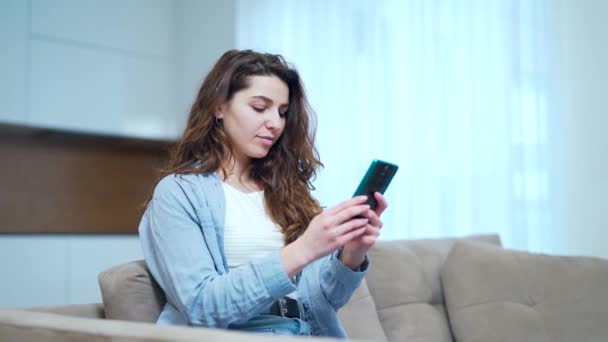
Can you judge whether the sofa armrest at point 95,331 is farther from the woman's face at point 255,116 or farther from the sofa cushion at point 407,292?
the sofa cushion at point 407,292

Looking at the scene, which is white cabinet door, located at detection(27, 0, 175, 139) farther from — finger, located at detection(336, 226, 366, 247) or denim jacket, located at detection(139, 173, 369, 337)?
finger, located at detection(336, 226, 366, 247)

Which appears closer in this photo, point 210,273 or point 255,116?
point 210,273

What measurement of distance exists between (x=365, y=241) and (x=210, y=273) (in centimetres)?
31

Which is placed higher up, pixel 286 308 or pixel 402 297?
pixel 286 308

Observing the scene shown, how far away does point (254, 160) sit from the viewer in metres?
1.75

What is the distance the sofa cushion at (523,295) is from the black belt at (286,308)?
651 mm

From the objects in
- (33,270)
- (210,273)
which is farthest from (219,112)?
(33,270)

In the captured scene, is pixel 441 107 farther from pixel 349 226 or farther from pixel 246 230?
pixel 349 226

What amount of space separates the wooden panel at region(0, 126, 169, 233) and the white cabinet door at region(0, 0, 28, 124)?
0.09 meters

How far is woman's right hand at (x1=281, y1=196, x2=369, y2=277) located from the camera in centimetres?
131

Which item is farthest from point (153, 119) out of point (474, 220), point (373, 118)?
point (474, 220)

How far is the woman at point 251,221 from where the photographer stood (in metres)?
1.35

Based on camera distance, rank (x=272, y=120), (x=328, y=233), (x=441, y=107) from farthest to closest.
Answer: (x=441, y=107) → (x=272, y=120) → (x=328, y=233)

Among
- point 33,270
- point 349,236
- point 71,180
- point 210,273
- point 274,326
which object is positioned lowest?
point 33,270
